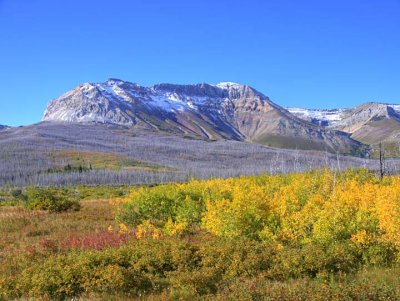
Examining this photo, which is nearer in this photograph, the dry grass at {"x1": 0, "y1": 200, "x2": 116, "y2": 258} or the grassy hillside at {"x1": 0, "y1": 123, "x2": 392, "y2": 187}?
the dry grass at {"x1": 0, "y1": 200, "x2": 116, "y2": 258}

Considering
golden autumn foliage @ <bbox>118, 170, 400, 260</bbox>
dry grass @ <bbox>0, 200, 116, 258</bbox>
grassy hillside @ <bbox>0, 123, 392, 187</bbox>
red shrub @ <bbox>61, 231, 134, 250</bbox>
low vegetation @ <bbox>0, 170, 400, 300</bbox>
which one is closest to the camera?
low vegetation @ <bbox>0, 170, 400, 300</bbox>

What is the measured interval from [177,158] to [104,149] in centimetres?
2799

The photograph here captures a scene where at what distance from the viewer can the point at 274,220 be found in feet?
53.2

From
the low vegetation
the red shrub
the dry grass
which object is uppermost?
the low vegetation

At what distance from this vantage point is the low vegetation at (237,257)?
35.1 feet

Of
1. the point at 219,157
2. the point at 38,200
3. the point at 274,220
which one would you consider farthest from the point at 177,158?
the point at 274,220

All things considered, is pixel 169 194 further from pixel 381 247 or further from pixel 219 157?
pixel 219 157

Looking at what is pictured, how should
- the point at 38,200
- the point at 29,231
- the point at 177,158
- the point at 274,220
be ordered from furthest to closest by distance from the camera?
the point at 177,158 < the point at 38,200 < the point at 29,231 < the point at 274,220

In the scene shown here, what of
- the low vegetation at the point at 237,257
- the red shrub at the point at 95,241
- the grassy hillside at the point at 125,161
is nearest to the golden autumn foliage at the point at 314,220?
the low vegetation at the point at 237,257

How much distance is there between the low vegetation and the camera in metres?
10.7

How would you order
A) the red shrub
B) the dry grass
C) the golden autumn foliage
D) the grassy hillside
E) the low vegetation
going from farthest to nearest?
1. the grassy hillside
2. the dry grass
3. the red shrub
4. the golden autumn foliage
5. the low vegetation

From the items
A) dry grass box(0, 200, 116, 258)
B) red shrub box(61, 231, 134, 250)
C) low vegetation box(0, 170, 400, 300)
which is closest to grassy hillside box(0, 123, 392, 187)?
dry grass box(0, 200, 116, 258)

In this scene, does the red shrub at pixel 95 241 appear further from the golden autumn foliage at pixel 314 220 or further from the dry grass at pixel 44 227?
the golden autumn foliage at pixel 314 220

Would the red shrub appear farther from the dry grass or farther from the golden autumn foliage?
the golden autumn foliage
